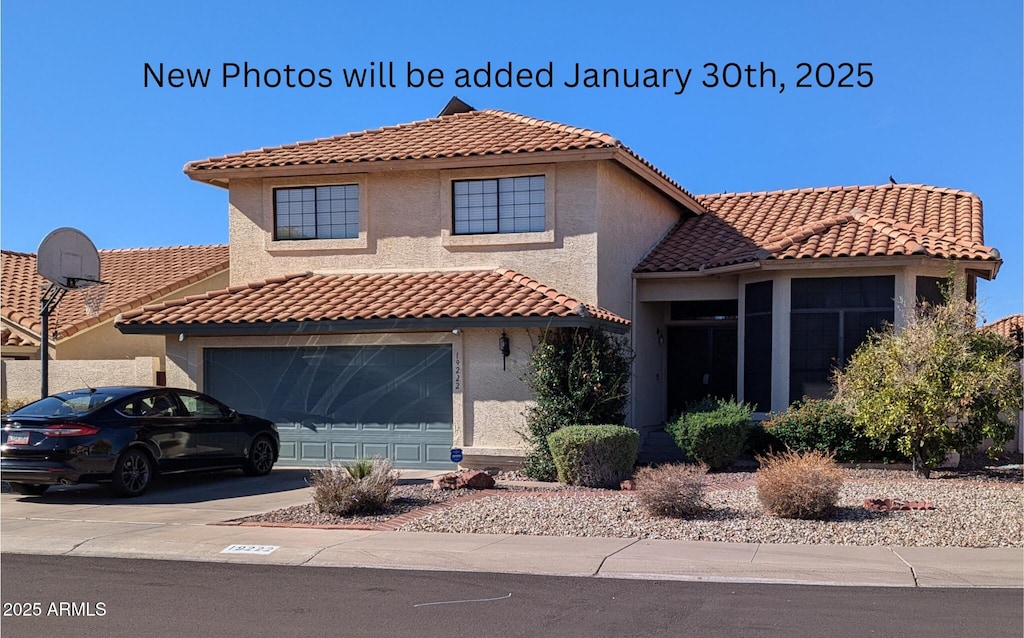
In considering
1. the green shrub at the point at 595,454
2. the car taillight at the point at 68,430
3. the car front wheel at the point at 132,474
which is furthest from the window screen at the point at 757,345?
the car taillight at the point at 68,430

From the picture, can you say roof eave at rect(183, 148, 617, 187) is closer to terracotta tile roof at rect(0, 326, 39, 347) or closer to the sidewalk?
terracotta tile roof at rect(0, 326, 39, 347)

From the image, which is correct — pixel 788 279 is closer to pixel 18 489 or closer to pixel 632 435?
pixel 632 435

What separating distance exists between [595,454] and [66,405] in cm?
725

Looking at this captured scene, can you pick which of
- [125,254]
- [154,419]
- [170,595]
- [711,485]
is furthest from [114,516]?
[125,254]

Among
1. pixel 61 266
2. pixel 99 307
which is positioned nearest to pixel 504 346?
pixel 61 266

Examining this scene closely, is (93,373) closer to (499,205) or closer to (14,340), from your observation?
(14,340)

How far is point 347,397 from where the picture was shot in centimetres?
1730

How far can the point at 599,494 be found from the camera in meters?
13.2

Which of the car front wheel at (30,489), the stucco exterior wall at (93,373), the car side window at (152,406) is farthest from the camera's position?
the stucco exterior wall at (93,373)

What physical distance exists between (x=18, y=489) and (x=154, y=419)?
237 cm

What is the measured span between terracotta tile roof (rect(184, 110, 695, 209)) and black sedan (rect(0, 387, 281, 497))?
5.46 m

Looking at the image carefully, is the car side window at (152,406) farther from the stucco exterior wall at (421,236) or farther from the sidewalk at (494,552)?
the stucco exterior wall at (421,236)

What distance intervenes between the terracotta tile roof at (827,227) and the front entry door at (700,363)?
183cm

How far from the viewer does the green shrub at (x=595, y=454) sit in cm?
1398
